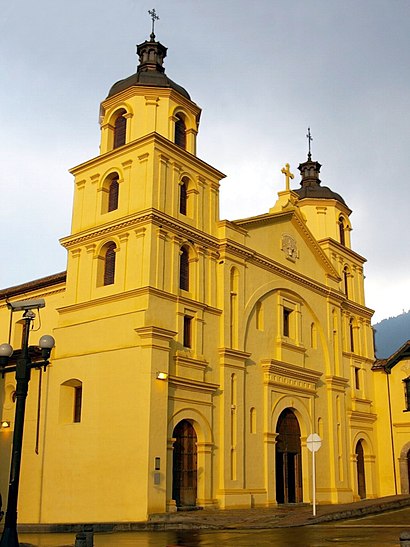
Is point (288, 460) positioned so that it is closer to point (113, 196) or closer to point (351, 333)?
point (351, 333)

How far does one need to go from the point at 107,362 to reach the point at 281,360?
9.36m

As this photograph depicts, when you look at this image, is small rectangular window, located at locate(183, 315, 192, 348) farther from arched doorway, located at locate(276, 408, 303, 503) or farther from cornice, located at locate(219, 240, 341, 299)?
arched doorway, located at locate(276, 408, 303, 503)

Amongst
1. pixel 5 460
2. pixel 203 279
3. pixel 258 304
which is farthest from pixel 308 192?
pixel 5 460

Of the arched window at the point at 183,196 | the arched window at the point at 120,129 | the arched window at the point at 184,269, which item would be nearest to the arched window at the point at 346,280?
the arched window at the point at 183,196

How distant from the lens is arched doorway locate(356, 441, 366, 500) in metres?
35.5

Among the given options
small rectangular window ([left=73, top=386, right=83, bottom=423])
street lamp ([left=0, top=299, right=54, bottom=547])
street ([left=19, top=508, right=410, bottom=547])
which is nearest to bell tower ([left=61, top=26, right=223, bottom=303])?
small rectangular window ([left=73, top=386, right=83, bottom=423])

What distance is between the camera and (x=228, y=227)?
95.1ft

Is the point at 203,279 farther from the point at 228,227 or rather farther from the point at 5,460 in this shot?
the point at 5,460

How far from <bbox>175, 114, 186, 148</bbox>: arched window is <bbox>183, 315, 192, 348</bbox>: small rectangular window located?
763 cm

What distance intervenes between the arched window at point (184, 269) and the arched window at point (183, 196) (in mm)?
1787

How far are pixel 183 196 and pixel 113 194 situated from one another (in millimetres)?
2936

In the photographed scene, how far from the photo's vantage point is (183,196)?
28.3 meters

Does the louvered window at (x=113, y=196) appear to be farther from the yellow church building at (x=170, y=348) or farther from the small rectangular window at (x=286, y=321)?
the small rectangular window at (x=286, y=321)

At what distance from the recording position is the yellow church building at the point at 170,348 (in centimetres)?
2366
